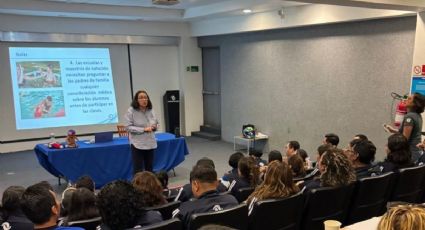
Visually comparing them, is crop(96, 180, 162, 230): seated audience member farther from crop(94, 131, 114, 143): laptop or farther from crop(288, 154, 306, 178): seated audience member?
crop(94, 131, 114, 143): laptop

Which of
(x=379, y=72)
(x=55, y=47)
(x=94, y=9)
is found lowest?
(x=379, y=72)

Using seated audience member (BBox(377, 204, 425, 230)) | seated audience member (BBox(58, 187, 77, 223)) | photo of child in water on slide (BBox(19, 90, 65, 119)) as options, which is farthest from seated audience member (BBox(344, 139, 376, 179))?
photo of child in water on slide (BBox(19, 90, 65, 119))

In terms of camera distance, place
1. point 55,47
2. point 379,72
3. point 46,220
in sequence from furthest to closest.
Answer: point 55,47 → point 379,72 → point 46,220

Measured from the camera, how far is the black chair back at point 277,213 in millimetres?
2273

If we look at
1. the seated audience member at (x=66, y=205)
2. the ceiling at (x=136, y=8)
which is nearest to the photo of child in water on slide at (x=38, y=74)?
the ceiling at (x=136, y=8)

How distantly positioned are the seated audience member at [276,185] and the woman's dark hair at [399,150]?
1.18 metres

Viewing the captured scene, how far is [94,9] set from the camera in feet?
21.7

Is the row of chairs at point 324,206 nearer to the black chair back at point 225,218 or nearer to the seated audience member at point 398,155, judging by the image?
the black chair back at point 225,218

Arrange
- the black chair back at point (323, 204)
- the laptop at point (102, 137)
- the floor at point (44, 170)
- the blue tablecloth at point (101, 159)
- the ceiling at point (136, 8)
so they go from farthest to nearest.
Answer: the ceiling at point (136, 8)
the floor at point (44, 170)
the laptop at point (102, 137)
the blue tablecloth at point (101, 159)
the black chair back at point (323, 204)

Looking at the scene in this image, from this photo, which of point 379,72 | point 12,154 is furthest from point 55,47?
point 379,72

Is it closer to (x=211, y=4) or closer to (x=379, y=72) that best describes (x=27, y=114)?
(x=211, y=4)

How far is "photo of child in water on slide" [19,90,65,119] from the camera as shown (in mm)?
7250

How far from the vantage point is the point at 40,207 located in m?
1.89

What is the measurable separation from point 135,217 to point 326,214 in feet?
A: 4.58
